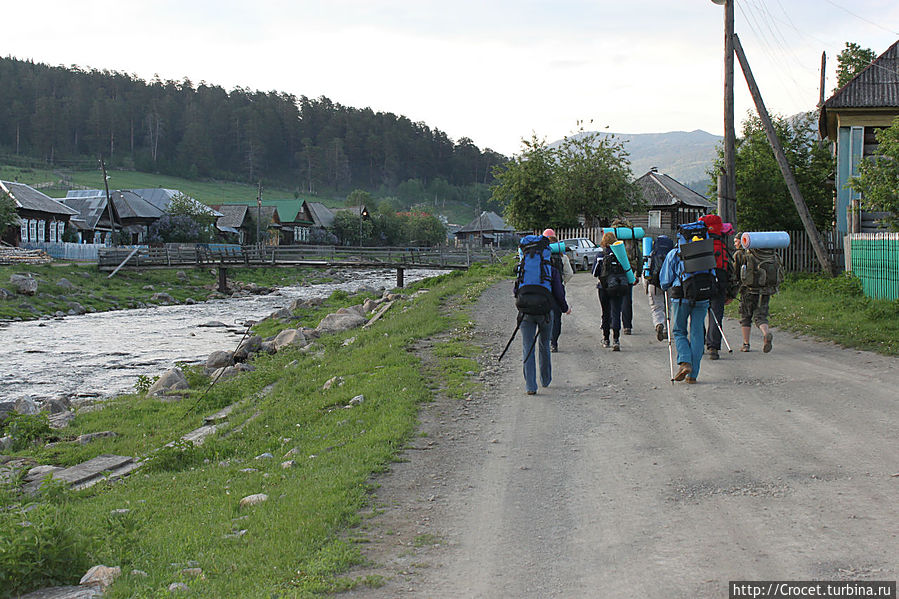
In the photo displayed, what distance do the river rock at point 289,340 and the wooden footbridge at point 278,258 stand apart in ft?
84.7

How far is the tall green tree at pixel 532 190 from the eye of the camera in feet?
130

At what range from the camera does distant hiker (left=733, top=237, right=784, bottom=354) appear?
11.7m

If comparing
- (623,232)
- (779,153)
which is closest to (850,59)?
(779,153)

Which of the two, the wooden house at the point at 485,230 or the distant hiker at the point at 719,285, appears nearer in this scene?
the distant hiker at the point at 719,285

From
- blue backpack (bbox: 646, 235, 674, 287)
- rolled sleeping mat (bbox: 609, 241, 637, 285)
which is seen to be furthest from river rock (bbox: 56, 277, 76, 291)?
blue backpack (bbox: 646, 235, 674, 287)

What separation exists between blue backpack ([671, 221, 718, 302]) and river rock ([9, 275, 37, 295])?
33.6 m

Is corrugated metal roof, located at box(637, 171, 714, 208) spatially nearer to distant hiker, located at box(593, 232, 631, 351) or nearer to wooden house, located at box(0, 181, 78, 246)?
distant hiker, located at box(593, 232, 631, 351)

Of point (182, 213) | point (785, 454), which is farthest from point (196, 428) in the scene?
point (182, 213)

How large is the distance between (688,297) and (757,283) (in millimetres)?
2590

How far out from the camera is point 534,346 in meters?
9.65

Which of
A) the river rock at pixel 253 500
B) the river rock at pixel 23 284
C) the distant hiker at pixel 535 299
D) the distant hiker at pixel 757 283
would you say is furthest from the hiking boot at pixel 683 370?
the river rock at pixel 23 284

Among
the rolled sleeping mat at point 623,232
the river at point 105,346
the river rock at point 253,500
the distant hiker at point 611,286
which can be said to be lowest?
the river at point 105,346

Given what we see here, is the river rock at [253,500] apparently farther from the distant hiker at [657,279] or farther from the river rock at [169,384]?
the river rock at [169,384]

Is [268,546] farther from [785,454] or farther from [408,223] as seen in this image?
[408,223]
